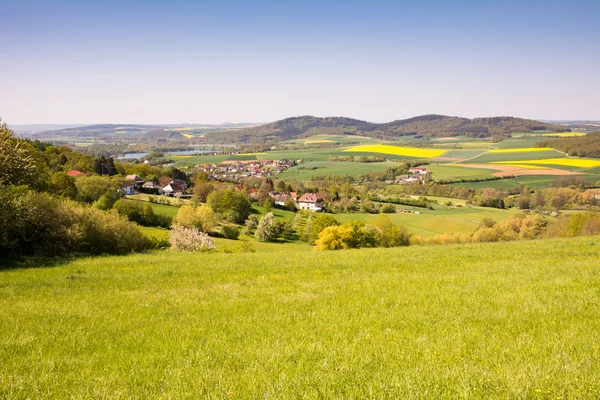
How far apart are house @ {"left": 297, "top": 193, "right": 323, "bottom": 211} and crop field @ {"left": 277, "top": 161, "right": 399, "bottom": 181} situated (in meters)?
38.0

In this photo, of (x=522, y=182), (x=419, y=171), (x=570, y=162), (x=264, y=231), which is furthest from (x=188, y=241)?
(x=570, y=162)

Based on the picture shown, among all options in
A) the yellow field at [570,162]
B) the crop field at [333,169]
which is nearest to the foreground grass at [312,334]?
the crop field at [333,169]

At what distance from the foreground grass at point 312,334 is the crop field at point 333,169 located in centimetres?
13066

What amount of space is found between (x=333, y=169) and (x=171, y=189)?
253 feet

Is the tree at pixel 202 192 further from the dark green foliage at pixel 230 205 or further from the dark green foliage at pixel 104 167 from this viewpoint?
the dark green foliage at pixel 104 167

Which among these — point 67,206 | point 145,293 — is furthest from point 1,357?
point 67,206

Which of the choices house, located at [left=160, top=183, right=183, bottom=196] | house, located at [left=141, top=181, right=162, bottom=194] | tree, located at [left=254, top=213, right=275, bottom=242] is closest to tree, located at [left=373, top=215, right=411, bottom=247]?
tree, located at [left=254, top=213, right=275, bottom=242]

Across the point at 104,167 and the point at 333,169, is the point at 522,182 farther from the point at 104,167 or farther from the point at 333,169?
the point at 104,167

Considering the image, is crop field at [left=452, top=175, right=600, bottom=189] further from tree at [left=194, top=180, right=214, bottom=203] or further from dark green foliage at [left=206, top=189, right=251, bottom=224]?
tree at [left=194, top=180, right=214, bottom=203]

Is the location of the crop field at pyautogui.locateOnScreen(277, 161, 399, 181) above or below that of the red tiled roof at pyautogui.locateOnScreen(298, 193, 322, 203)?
above

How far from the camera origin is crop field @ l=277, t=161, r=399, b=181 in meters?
150

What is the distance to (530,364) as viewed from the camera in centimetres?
582

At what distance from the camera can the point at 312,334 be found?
8.20m

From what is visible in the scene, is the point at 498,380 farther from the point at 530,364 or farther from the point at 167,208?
the point at 167,208
